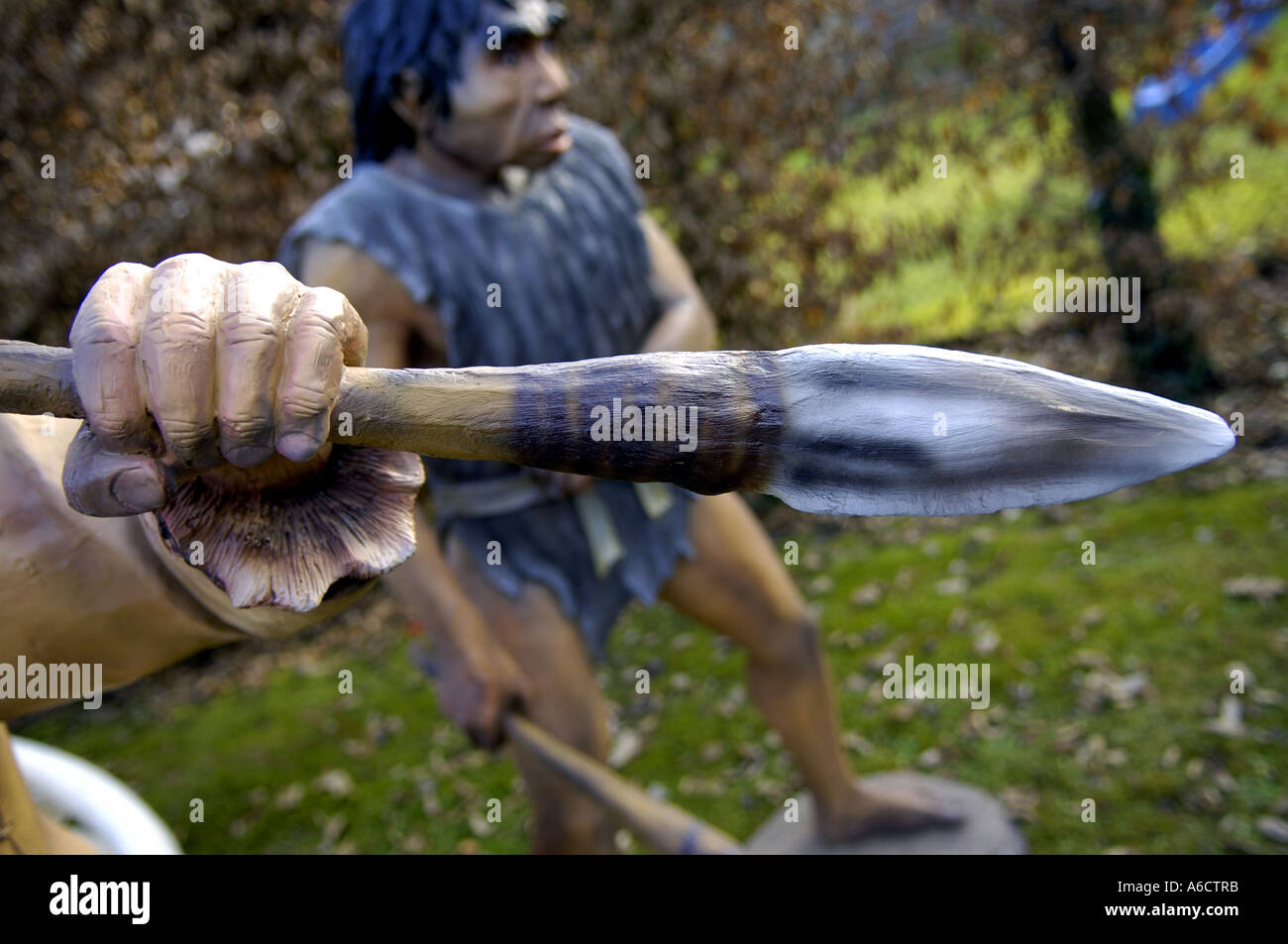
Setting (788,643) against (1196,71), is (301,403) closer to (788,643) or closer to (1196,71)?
(788,643)

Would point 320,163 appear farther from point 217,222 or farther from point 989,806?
point 989,806

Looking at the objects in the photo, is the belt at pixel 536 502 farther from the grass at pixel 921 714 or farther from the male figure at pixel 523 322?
the grass at pixel 921 714

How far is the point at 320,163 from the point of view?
5102 millimetres

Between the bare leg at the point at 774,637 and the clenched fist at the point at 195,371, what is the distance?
1.72 meters

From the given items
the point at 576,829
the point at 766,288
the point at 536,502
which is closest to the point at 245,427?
the point at 536,502

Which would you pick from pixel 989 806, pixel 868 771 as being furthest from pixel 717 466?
pixel 868 771

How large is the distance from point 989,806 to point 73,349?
3.08 meters

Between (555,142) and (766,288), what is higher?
(766,288)

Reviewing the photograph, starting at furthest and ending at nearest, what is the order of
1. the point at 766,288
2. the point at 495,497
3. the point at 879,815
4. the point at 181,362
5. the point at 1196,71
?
the point at 766,288, the point at 1196,71, the point at 879,815, the point at 495,497, the point at 181,362

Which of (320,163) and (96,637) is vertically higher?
(320,163)

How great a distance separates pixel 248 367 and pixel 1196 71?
5.49 metres

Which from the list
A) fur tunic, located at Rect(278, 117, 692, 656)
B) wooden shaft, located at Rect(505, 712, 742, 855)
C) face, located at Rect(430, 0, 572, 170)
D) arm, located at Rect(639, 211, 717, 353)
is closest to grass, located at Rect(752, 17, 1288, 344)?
arm, located at Rect(639, 211, 717, 353)

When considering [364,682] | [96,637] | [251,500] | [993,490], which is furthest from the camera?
[364,682]

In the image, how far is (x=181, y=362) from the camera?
1.09m
